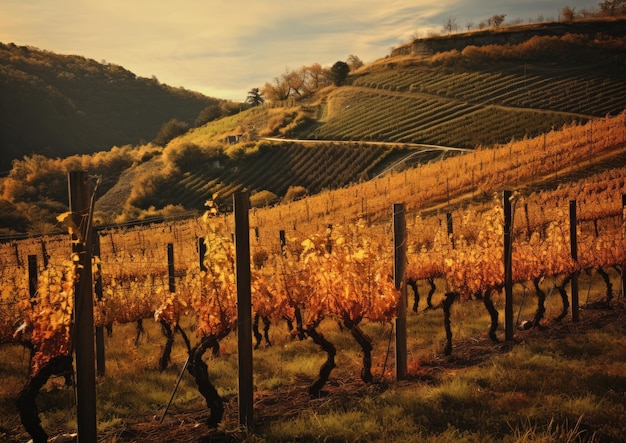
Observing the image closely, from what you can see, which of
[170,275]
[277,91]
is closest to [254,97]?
[277,91]

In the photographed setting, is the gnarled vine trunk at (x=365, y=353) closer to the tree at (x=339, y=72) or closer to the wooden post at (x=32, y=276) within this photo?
the wooden post at (x=32, y=276)

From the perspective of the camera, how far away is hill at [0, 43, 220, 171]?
91.0 meters

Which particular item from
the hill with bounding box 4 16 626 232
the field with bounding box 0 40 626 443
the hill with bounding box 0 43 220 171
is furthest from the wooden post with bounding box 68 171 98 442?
the hill with bounding box 0 43 220 171

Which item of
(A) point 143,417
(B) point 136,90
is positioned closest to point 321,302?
(A) point 143,417

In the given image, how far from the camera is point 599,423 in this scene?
534 centimetres

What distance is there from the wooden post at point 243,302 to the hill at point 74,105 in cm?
8758

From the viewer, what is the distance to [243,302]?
17.5 feet

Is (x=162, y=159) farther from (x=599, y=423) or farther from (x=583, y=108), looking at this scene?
(x=599, y=423)

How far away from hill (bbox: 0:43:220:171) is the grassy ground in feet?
277

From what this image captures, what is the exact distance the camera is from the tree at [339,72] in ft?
300

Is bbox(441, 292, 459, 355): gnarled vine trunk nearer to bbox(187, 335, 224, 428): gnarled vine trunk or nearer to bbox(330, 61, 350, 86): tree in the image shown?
bbox(187, 335, 224, 428): gnarled vine trunk

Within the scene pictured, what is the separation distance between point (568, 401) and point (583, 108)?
5434 cm

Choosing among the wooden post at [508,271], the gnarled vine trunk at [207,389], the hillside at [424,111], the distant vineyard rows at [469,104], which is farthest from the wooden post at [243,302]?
the distant vineyard rows at [469,104]

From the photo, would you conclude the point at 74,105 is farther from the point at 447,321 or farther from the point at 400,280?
the point at 400,280
